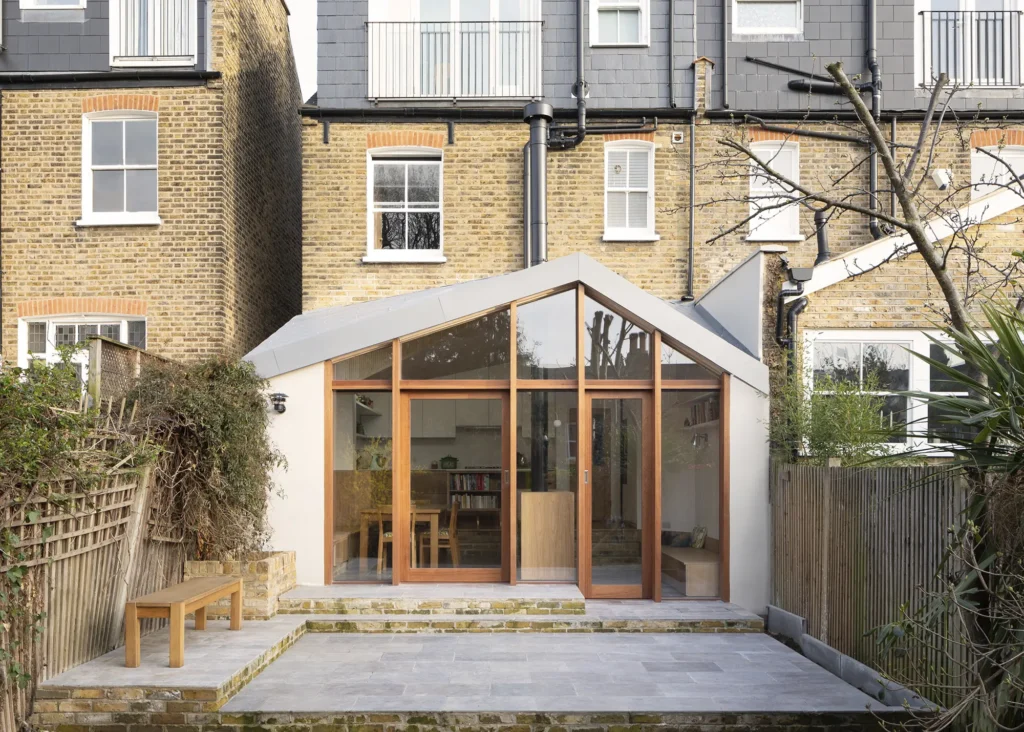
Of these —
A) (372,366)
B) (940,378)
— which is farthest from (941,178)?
(372,366)

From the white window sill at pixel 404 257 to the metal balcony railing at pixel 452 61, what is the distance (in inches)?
84.9

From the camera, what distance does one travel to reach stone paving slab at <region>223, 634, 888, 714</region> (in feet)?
21.7

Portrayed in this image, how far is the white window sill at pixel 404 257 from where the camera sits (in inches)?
522

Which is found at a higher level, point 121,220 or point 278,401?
point 121,220

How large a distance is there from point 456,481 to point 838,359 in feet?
14.6

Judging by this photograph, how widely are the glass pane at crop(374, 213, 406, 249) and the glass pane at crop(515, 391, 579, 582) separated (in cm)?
398

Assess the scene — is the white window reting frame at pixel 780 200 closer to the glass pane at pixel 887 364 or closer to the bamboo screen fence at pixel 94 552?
the glass pane at pixel 887 364

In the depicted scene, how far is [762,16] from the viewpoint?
1370 centimetres

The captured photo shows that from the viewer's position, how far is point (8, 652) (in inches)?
236

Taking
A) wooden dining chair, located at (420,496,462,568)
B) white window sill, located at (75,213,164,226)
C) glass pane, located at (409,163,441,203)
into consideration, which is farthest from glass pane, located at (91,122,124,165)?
wooden dining chair, located at (420,496,462,568)

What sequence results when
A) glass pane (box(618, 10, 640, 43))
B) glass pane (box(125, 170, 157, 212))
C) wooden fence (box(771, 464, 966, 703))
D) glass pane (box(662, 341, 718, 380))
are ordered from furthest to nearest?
glass pane (box(618, 10, 640, 43)), glass pane (box(125, 170, 157, 212)), glass pane (box(662, 341, 718, 380)), wooden fence (box(771, 464, 966, 703))

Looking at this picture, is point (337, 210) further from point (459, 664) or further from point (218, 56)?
point (459, 664)

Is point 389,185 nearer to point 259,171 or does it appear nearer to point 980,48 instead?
point 259,171

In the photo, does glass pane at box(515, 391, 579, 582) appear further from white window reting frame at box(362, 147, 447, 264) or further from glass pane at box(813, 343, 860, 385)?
white window reting frame at box(362, 147, 447, 264)
